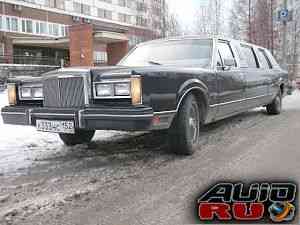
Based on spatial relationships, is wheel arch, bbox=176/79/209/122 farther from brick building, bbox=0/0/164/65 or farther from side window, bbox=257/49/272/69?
brick building, bbox=0/0/164/65

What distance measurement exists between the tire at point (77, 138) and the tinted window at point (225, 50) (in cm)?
244

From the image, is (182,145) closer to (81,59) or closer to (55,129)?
(55,129)

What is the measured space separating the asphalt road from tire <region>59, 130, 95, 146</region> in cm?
14

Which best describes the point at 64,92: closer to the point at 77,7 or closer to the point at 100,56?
the point at 100,56

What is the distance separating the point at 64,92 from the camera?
4.80 m

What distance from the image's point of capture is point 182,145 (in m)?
5.08

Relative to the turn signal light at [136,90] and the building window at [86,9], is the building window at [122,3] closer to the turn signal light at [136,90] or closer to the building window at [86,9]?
the building window at [86,9]

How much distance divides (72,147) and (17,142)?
3.20 feet

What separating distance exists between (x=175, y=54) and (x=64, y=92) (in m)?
2.21

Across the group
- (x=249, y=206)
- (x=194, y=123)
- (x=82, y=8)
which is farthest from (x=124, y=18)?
(x=249, y=206)

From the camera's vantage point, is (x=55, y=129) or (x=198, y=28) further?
(x=198, y=28)

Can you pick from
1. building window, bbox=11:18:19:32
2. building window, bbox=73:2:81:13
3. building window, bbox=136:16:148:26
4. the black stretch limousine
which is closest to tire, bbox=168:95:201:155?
the black stretch limousine

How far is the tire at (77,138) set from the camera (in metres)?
6.07

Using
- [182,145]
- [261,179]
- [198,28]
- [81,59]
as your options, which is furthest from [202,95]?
[198,28]
